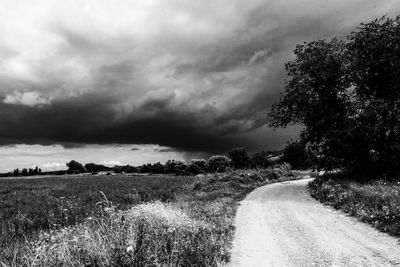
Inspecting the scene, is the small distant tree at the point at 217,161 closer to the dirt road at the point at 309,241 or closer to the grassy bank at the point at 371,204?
the grassy bank at the point at 371,204

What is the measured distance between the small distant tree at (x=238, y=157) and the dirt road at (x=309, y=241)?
107095 mm

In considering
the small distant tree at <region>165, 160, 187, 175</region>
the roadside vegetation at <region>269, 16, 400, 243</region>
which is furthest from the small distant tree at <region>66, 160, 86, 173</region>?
the roadside vegetation at <region>269, 16, 400, 243</region>

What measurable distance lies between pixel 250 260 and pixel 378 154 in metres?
24.3

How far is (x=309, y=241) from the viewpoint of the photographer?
1101 cm

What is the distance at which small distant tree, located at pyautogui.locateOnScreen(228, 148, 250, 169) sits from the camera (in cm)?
12356

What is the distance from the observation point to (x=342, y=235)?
11711 millimetres

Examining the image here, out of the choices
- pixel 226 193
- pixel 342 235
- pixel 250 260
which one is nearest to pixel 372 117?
pixel 226 193

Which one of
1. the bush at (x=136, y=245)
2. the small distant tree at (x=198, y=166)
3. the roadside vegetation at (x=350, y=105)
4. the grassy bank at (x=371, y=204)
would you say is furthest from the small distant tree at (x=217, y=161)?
the bush at (x=136, y=245)

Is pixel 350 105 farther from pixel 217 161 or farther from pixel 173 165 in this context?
pixel 173 165

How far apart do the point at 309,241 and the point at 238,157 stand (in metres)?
115

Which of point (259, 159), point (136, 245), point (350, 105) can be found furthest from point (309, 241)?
point (259, 159)

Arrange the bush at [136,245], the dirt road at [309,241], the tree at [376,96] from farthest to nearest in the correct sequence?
the tree at [376,96] < the dirt road at [309,241] < the bush at [136,245]

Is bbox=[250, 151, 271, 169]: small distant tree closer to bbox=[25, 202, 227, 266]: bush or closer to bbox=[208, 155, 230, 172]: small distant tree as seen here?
bbox=[208, 155, 230, 172]: small distant tree

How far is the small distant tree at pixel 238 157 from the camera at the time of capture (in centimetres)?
12356
